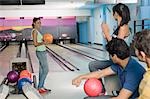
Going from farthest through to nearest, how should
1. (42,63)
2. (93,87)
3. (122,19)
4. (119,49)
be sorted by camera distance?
(42,63), (122,19), (93,87), (119,49)

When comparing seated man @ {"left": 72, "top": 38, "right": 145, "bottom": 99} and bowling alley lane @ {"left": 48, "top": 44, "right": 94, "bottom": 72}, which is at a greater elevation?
seated man @ {"left": 72, "top": 38, "right": 145, "bottom": 99}

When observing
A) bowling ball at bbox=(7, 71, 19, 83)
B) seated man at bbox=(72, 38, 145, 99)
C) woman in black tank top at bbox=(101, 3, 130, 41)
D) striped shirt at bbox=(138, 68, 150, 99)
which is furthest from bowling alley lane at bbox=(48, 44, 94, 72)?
striped shirt at bbox=(138, 68, 150, 99)

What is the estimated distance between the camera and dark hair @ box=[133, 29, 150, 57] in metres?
1.85

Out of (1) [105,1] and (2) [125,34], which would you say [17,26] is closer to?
(1) [105,1]

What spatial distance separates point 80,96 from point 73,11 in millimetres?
15807

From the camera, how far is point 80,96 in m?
4.74

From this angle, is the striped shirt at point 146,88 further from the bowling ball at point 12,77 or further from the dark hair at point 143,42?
the bowling ball at point 12,77

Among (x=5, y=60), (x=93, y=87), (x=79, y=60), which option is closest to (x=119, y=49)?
(x=93, y=87)

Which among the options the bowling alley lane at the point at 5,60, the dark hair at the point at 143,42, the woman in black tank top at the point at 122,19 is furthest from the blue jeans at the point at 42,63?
the dark hair at the point at 143,42

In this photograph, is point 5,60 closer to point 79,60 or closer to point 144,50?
point 79,60

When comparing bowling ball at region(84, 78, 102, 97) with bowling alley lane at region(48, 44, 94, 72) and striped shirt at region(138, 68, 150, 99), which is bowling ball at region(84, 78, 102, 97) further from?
bowling alley lane at region(48, 44, 94, 72)

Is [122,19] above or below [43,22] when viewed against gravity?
above

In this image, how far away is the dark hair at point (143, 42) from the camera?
1849 mm

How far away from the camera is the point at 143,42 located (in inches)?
73.4
